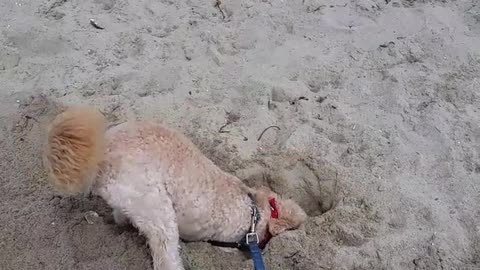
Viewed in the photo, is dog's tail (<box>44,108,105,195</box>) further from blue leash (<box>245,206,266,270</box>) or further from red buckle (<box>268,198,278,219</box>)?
red buckle (<box>268,198,278,219</box>)

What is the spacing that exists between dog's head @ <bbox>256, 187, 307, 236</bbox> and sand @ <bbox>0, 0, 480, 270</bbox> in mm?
67

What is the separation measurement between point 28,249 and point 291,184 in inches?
56.0

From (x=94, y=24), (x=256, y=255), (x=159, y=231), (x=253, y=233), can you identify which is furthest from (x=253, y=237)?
(x=94, y=24)

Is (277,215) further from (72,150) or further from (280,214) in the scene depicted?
(72,150)

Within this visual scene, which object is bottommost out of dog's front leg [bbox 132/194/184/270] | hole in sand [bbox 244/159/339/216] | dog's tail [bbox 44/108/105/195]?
hole in sand [bbox 244/159/339/216]

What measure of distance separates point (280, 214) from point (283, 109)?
0.84 metres

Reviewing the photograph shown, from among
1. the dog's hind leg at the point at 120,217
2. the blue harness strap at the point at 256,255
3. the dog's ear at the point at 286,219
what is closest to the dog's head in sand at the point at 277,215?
the dog's ear at the point at 286,219

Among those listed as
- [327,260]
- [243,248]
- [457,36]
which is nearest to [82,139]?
[243,248]

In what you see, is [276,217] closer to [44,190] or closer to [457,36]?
[44,190]

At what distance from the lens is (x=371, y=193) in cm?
315

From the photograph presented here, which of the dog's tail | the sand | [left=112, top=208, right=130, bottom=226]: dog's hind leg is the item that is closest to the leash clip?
the sand

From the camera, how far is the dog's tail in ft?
7.97

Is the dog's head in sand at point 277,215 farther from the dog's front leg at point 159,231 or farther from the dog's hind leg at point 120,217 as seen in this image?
the dog's hind leg at point 120,217

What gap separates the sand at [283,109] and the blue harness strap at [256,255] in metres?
0.10
